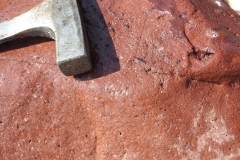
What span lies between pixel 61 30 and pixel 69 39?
0.07m

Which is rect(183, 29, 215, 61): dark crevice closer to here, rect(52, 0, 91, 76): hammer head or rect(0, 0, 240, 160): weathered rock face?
rect(0, 0, 240, 160): weathered rock face

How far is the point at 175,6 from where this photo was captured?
5.43 ft

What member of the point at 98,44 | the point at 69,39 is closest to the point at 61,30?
the point at 69,39

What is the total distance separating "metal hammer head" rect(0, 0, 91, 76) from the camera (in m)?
1.40

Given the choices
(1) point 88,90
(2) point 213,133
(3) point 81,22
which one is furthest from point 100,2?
(2) point 213,133

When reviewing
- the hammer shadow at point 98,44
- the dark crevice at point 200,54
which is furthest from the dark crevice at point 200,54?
the hammer shadow at point 98,44

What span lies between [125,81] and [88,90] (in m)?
0.19

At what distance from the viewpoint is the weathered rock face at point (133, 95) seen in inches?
58.6

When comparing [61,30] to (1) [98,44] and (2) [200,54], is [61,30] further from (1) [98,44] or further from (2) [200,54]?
(2) [200,54]

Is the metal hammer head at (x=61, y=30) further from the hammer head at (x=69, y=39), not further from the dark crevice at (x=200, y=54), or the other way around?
the dark crevice at (x=200, y=54)

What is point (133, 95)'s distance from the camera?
1473 mm

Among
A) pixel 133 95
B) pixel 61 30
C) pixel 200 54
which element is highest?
pixel 61 30

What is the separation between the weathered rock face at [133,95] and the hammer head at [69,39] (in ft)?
0.35

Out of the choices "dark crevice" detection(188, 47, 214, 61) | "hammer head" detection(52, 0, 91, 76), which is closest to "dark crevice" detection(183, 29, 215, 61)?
"dark crevice" detection(188, 47, 214, 61)
